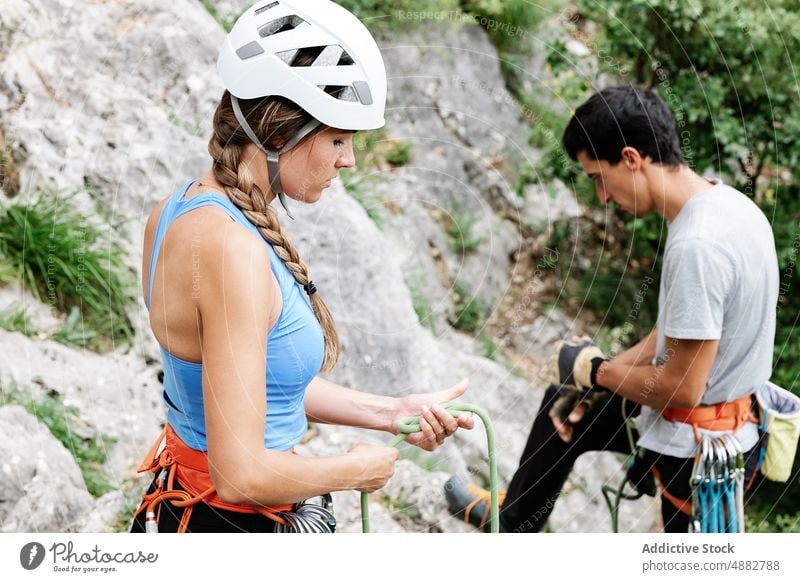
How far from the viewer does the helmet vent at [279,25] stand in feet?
6.40

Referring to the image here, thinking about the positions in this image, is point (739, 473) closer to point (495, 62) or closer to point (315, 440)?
point (315, 440)

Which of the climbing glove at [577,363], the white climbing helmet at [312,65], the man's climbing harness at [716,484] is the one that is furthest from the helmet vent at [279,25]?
the man's climbing harness at [716,484]

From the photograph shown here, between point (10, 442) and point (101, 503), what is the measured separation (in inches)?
16.6

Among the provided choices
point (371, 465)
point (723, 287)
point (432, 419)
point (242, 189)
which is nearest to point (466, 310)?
point (723, 287)

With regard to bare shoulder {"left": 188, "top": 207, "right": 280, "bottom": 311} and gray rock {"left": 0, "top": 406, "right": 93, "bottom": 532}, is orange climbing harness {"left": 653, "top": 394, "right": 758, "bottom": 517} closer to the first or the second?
bare shoulder {"left": 188, "top": 207, "right": 280, "bottom": 311}

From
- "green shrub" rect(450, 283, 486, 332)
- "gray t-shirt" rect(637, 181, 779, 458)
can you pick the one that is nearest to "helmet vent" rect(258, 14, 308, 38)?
"gray t-shirt" rect(637, 181, 779, 458)

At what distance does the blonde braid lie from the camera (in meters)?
1.81

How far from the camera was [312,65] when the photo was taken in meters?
1.92

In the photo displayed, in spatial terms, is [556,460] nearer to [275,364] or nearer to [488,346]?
[275,364]

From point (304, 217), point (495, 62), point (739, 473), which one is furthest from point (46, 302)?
point (495, 62)

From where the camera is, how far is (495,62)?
20.3ft

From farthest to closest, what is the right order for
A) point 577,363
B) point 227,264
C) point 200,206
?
point 577,363 < point 200,206 < point 227,264

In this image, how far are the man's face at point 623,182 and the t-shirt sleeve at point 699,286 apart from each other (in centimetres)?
32
